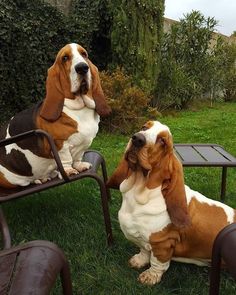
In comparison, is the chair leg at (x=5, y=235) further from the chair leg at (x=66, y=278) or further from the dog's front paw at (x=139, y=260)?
the dog's front paw at (x=139, y=260)

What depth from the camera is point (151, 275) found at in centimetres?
280

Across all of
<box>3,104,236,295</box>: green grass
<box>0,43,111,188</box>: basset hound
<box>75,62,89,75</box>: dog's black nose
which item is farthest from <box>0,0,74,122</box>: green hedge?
<box>75,62,89,75</box>: dog's black nose

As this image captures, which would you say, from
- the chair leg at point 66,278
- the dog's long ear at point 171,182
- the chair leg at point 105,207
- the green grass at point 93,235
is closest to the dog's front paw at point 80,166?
the chair leg at point 105,207

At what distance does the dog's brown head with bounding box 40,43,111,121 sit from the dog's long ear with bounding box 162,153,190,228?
779 mm

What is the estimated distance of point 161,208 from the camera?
2559 mm

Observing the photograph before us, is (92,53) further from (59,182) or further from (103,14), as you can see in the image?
(59,182)

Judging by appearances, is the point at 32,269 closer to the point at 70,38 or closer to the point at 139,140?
the point at 139,140

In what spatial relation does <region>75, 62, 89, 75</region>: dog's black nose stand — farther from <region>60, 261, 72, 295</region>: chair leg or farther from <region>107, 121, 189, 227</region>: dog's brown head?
<region>60, 261, 72, 295</region>: chair leg

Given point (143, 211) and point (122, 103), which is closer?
A: point (143, 211)

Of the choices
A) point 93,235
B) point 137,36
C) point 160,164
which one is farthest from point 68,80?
point 137,36

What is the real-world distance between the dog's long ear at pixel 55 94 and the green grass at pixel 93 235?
3.29 ft

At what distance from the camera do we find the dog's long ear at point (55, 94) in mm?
2984

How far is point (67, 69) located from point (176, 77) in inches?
291

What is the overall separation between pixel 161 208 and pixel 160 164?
0.83ft
